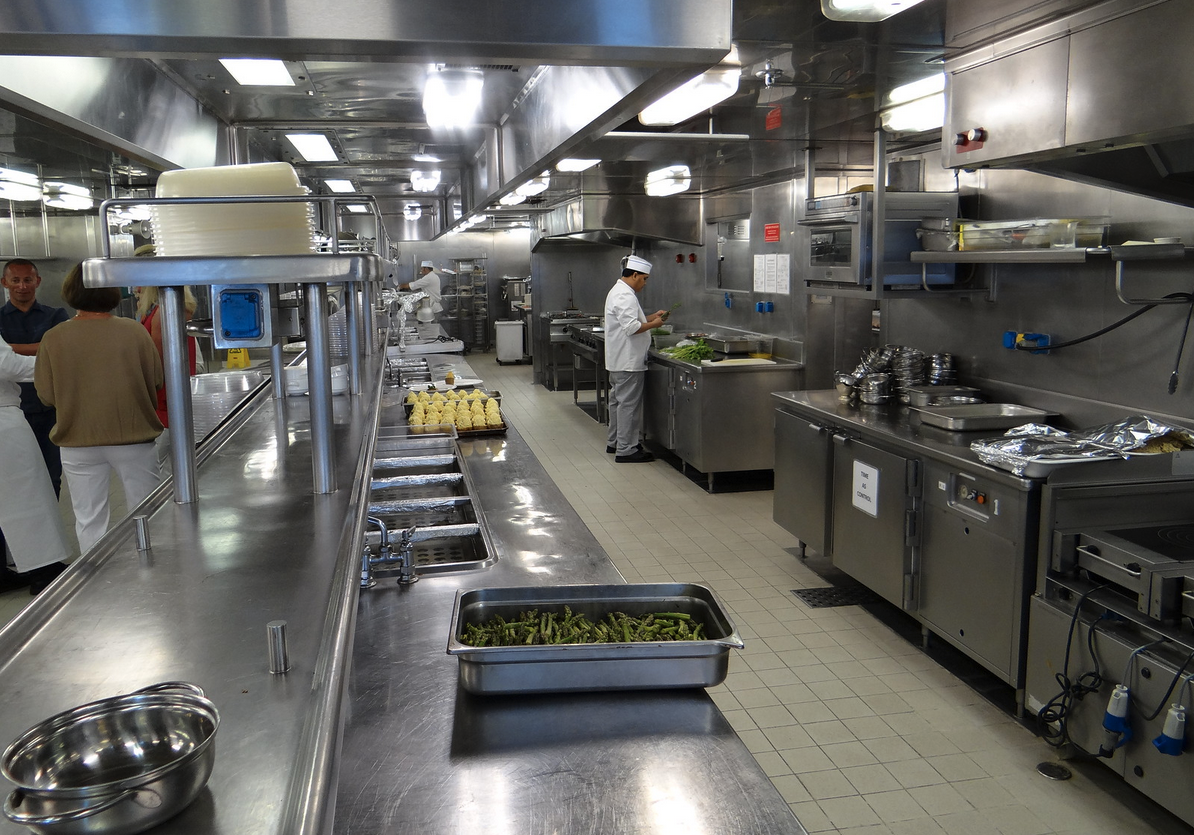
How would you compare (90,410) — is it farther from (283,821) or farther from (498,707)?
(283,821)

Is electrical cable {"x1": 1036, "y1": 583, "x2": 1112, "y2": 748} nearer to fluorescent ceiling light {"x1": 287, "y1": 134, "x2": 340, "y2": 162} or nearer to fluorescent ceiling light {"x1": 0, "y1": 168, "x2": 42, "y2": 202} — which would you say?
fluorescent ceiling light {"x1": 287, "y1": 134, "x2": 340, "y2": 162}

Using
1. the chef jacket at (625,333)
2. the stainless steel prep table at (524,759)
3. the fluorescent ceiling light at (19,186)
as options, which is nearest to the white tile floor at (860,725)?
the stainless steel prep table at (524,759)

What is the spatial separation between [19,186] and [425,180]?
2492 millimetres

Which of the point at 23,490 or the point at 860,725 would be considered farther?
the point at 23,490

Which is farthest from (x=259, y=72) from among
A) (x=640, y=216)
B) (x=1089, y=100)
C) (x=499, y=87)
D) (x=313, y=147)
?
(x=640, y=216)

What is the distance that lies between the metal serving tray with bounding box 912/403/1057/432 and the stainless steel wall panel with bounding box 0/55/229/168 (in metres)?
3.11

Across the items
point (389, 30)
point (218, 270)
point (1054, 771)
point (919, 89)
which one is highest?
point (919, 89)

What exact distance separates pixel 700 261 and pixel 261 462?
6.65 m

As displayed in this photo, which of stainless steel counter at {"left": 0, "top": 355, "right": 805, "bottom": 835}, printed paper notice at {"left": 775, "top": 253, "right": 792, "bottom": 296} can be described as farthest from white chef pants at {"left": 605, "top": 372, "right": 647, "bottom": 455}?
stainless steel counter at {"left": 0, "top": 355, "right": 805, "bottom": 835}

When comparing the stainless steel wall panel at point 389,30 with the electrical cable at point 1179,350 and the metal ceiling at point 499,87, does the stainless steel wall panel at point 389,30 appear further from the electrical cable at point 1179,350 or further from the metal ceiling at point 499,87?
the electrical cable at point 1179,350

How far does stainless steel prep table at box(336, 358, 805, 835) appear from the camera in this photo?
4.89 feet

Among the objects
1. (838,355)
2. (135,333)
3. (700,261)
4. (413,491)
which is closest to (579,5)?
(413,491)

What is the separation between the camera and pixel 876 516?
4.20 meters

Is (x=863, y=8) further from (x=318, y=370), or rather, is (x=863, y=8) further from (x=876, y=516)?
(x=876, y=516)
